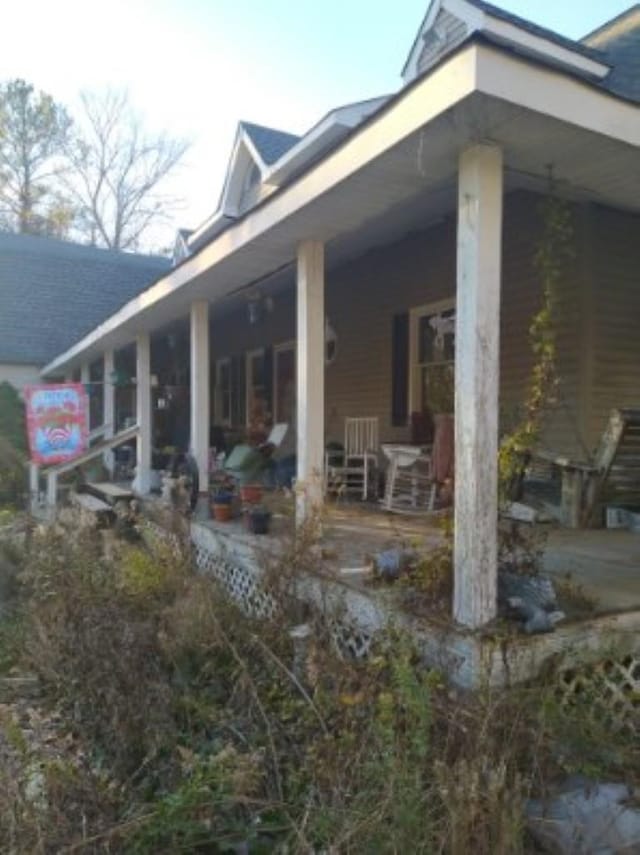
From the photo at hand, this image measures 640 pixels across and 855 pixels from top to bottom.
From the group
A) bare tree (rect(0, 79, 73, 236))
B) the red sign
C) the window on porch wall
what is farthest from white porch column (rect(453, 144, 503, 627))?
bare tree (rect(0, 79, 73, 236))

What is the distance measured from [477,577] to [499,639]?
10.4 inches

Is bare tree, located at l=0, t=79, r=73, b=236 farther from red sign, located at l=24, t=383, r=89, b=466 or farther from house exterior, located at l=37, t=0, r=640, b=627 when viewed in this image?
red sign, located at l=24, t=383, r=89, b=466

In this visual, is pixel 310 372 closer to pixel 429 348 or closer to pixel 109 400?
pixel 429 348

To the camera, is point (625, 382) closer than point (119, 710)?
No

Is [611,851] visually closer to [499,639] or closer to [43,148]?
[499,639]

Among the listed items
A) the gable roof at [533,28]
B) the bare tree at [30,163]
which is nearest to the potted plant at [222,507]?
the gable roof at [533,28]

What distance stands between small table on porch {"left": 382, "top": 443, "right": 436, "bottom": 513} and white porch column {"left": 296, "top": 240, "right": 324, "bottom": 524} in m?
1.95

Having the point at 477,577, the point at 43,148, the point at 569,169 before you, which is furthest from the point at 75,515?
the point at 43,148

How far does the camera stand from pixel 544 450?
19.9ft

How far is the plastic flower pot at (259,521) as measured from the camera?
16.5 ft

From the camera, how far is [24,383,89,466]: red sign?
8.05m

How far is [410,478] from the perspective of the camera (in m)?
6.59

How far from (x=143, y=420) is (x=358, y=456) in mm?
2809

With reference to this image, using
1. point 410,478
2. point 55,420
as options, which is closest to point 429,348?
point 410,478
